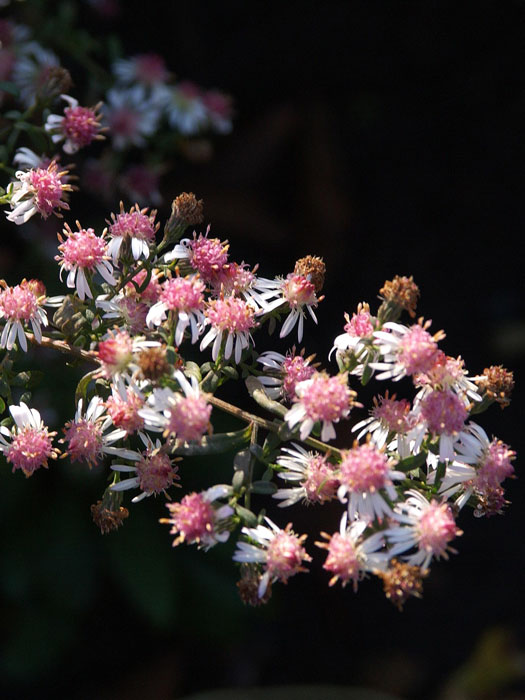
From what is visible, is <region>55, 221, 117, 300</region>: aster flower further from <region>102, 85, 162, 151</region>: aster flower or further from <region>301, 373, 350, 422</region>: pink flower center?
<region>102, 85, 162, 151</region>: aster flower

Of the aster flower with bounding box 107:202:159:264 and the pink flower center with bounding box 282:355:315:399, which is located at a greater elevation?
the aster flower with bounding box 107:202:159:264

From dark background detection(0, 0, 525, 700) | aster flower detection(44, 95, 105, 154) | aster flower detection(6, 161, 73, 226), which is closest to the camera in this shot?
aster flower detection(6, 161, 73, 226)

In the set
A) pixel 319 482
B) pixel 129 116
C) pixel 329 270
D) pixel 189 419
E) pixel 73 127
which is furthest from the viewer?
pixel 329 270

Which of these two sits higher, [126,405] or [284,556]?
[126,405]

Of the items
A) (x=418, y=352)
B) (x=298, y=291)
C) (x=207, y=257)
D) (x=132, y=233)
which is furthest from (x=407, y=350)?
(x=132, y=233)

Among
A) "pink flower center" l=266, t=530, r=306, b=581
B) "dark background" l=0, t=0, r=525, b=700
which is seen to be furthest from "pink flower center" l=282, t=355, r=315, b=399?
"dark background" l=0, t=0, r=525, b=700

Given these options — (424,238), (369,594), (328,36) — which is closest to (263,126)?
(328,36)

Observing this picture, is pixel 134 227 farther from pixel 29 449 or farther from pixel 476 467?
pixel 476 467
